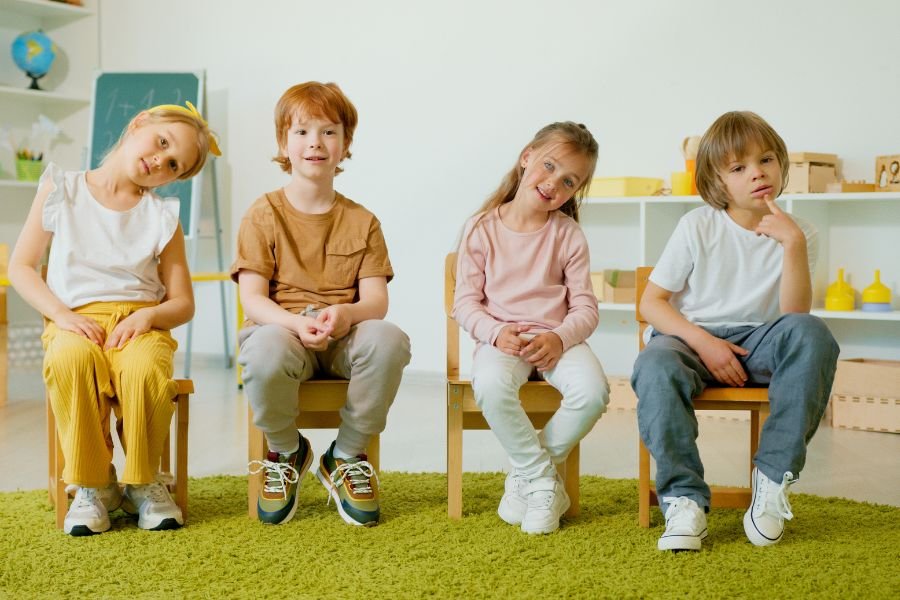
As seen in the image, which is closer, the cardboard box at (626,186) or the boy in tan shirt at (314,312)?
the boy in tan shirt at (314,312)

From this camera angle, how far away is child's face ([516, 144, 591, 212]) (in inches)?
76.1

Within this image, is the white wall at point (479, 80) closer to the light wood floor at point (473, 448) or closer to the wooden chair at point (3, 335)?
the light wood floor at point (473, 448)

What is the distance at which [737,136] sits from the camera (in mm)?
1901

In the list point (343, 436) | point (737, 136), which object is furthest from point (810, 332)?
point (343, 436)

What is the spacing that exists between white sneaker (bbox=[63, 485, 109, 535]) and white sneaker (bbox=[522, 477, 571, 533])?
0.74 m

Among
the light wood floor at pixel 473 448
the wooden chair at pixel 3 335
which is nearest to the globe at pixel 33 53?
the wooden chair at pixel 3 335

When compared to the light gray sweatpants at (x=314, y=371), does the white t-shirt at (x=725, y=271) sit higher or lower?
higher

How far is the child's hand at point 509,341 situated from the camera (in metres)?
1.83

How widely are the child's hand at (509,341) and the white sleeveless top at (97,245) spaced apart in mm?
669

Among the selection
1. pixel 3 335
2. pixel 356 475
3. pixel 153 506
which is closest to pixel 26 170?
pixel 3 335

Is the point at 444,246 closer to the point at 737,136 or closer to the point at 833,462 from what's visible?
the point at 833,462

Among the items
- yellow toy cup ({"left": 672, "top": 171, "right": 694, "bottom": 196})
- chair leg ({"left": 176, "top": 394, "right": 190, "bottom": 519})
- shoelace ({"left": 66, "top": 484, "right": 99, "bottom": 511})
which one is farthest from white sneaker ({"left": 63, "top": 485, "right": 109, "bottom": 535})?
yellow toy cup ({"left": 672, "top": 171, "right": 694, "bottom": 196})

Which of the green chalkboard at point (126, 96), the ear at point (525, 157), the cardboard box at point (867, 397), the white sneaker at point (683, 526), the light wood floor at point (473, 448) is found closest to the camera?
the white sneaker at point (683, 526)

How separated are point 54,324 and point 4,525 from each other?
1.23 ft
